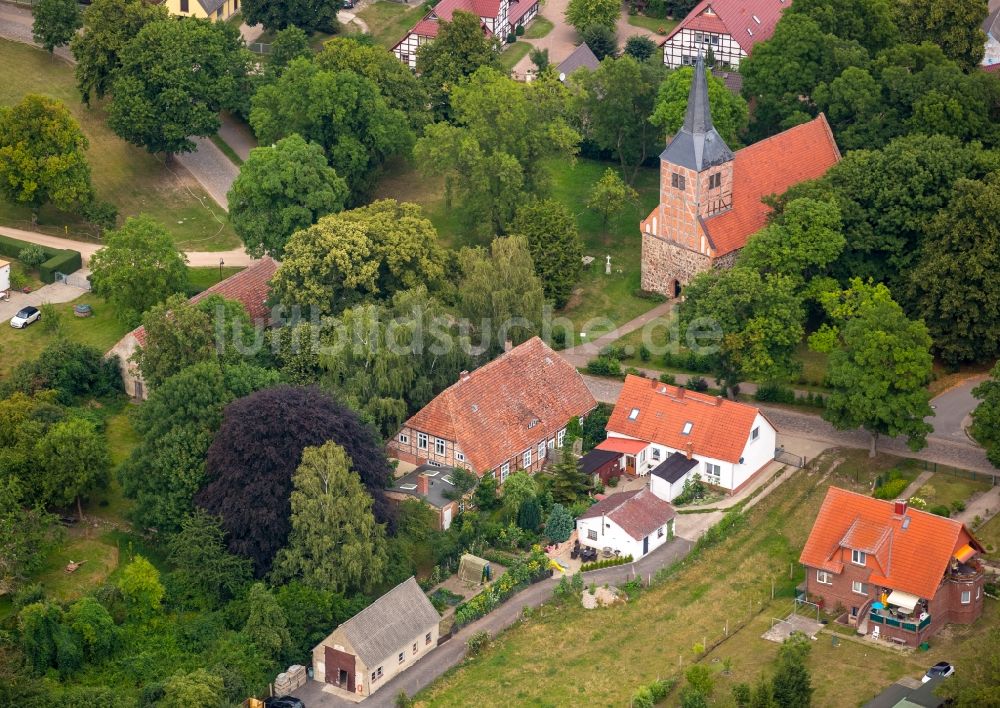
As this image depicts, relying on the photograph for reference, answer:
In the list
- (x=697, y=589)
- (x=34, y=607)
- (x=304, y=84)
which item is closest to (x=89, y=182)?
(x=304, y=84)

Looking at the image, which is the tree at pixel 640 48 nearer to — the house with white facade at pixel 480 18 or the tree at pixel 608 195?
the house with white facade at pixel 480 18

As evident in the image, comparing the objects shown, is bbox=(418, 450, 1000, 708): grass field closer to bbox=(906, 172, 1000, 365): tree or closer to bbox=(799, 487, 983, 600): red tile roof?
bbox=(799, 487, 983, 600): red tile roof

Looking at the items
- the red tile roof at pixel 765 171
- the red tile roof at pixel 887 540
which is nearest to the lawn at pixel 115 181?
the red tile roof at pixel 765 171

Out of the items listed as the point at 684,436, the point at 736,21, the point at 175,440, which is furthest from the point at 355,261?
the point at 736,21

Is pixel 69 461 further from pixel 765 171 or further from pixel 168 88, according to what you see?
pixel 765 171

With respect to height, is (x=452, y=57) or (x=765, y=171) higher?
(x=452, y=57)

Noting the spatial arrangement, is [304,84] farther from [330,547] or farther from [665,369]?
[330,547]

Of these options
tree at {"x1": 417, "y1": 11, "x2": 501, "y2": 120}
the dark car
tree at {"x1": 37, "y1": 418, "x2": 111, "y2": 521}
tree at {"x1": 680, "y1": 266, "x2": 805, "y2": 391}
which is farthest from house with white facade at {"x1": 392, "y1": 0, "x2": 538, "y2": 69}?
the dark car
